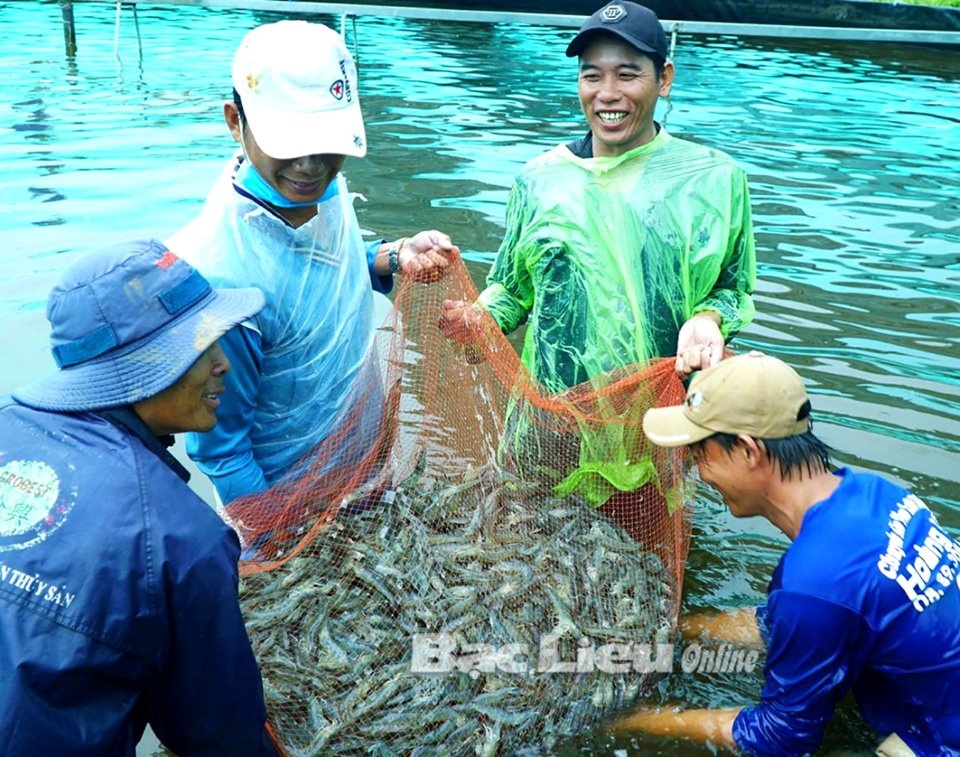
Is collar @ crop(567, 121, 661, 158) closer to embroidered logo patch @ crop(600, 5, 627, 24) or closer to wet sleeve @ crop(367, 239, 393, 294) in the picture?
embroidered logo patch @ crop(600, 5, 627, 24)

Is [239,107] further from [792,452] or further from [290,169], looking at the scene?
[792,452]

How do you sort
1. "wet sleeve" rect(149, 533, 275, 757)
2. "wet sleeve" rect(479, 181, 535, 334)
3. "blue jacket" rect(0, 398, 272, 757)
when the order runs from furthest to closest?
"wet sleeve" rect(479, 181, 535, 334) < "wet sleeve" rect(149, 533, 275, 757) < "blue jacket" rect(0, 398, 272, 757)

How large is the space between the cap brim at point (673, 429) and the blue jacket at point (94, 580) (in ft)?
5.33

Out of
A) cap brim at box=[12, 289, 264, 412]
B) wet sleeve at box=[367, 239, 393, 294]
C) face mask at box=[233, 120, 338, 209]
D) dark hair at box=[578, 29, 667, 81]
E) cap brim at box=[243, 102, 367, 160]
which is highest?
dark hair at box=[578, 29, 667, 81]

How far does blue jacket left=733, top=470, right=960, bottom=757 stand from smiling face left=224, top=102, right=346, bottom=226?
2.05 meters

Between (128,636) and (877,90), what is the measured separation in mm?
17322

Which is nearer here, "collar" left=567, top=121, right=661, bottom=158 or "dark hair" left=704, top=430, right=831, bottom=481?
"dark hair" left=704, top=430, right=831, bottom=481

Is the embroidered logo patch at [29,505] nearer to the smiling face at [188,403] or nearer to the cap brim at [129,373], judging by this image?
the cap brim at [129,373]

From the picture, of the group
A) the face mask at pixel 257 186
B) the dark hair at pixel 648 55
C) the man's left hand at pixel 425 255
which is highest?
the dark hair at pixel 648 55

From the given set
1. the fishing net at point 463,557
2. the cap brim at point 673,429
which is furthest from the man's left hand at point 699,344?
the cap brim at point 673,429

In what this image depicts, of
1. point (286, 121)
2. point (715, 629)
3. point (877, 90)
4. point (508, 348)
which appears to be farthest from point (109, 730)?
point (877, 90)

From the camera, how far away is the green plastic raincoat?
3.99m

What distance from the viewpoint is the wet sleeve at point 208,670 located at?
7.88ft

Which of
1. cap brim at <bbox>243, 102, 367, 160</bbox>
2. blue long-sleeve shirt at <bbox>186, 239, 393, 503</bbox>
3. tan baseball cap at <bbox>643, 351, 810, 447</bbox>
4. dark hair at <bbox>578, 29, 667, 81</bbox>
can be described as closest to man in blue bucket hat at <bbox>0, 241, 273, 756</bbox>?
blue long-sleeve shirt at <bbox>186, 239, 393, 503</bbox>
